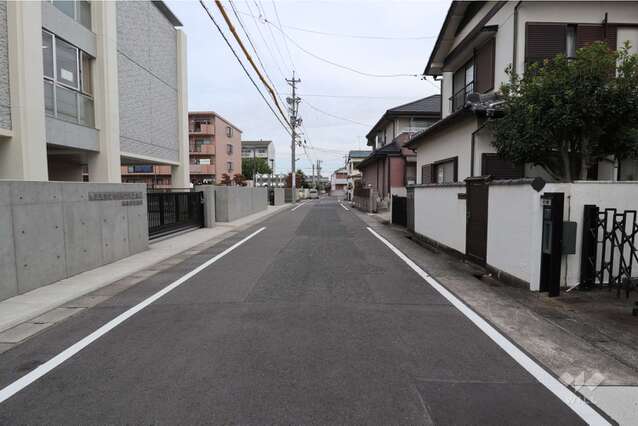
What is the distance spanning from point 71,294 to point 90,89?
37.7 feet

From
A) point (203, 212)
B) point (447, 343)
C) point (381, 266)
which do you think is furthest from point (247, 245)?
point (447, 343)

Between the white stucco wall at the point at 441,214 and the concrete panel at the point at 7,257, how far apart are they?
27.6 ft

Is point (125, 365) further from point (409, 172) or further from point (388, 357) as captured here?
point (409, 172)

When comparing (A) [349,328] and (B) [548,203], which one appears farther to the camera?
(B) [548,203]

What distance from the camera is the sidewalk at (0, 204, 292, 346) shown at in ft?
15.7

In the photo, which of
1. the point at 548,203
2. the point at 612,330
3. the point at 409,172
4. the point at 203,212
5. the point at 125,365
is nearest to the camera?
the point at 125,365

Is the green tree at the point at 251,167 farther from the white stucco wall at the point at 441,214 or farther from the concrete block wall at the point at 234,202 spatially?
the white stucco wall at the point at 441,214

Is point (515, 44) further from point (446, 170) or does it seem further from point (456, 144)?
point (446, 170)

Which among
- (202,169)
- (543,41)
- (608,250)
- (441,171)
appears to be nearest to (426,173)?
(441,171)

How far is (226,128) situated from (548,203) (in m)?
54.4

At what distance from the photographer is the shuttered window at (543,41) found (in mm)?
12266

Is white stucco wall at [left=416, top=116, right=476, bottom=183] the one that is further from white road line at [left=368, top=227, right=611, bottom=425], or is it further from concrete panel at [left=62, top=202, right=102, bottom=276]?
concrete panel at [left=62, top=202, right=102, bottom=276]

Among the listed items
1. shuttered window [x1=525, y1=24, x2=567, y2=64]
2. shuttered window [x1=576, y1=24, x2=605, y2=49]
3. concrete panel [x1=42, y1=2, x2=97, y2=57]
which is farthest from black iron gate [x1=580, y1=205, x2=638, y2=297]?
concrete panel [x1=42, y1=2, x2=97, y2=57]

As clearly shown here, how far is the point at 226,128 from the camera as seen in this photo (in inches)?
2219
